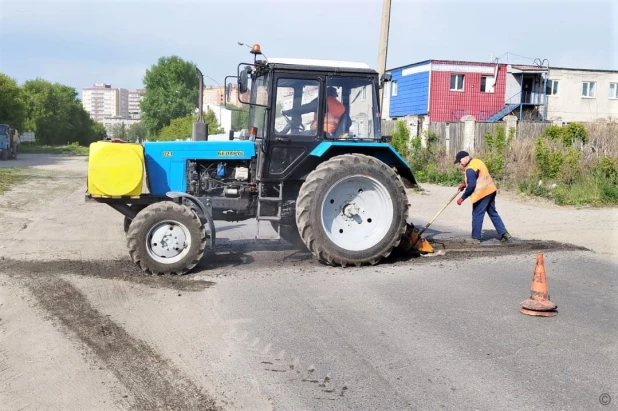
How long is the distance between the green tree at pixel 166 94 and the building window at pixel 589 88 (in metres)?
42.7

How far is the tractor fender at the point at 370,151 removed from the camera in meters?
8.91

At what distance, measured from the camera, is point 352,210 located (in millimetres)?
9102

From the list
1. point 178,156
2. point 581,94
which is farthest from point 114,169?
point 581,94

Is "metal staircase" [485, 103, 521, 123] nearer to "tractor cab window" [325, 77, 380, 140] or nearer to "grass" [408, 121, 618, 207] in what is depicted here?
"grass" [408, 121, 618, 207]

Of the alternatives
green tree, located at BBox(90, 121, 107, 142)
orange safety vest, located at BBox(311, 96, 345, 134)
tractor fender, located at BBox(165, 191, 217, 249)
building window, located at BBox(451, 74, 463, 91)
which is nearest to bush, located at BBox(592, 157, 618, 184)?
orange safety vest, located at BBox(311, 96, 345, 134)

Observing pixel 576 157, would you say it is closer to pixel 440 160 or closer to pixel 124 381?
pixel 440 160

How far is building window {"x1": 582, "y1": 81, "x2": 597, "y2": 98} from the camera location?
44656 millimetres

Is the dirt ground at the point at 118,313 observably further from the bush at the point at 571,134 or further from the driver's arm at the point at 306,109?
the bush at the point at 571,134

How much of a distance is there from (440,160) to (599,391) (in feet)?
65.5

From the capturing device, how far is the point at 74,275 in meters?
8.27

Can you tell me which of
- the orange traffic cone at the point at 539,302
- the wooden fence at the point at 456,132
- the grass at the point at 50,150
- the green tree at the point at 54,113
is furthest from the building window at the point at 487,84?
the green tree at the point at 54,113

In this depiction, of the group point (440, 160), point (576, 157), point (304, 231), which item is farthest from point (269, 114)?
point (440, 160)

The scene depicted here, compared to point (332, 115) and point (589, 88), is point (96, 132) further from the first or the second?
point (332, 115)

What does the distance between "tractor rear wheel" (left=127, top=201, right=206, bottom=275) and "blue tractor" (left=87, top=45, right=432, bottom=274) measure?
305 millimetres
